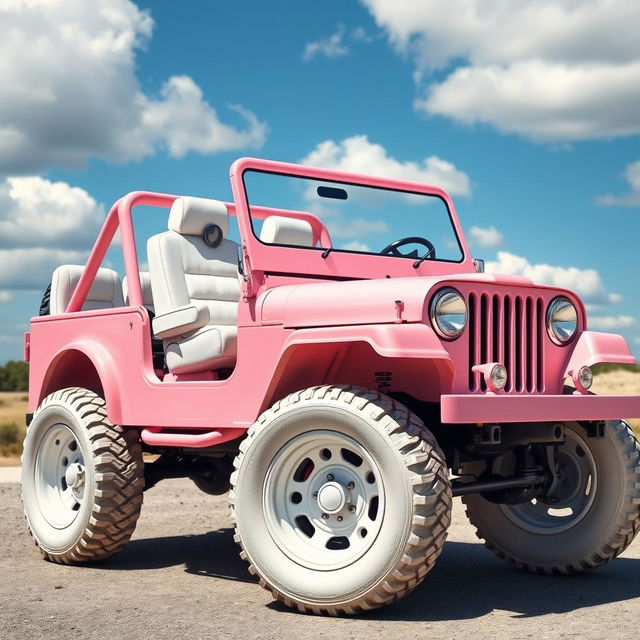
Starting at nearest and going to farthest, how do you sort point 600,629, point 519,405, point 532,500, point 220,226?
point 600,629 < point 519,405 < point 532,500 < point 220,226

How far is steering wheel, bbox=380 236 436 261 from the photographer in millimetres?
6867

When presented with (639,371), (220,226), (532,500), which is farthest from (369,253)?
(639,371)

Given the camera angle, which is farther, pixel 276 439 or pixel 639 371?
pixel 639 371

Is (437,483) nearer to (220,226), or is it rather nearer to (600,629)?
(600,629)

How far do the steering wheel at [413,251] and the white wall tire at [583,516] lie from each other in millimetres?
1535

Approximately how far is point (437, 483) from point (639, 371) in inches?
2041

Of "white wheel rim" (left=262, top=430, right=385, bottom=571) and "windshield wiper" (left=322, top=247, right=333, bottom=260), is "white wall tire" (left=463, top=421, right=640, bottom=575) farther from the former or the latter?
"windshield wiper" (left=322, top=247, right=333, bottom=260)

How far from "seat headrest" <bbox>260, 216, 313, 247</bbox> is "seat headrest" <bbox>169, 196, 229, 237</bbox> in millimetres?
578

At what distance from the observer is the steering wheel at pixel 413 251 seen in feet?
22.5

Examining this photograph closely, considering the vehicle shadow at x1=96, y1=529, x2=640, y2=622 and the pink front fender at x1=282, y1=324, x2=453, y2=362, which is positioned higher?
the pink front fender at x1=282, y1=324, x2=453, y2=362

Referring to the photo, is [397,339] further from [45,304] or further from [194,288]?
[45,304]

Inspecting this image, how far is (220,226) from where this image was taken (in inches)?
278

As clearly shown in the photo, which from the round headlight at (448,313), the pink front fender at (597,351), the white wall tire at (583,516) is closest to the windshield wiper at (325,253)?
the round headlight at (448,313)

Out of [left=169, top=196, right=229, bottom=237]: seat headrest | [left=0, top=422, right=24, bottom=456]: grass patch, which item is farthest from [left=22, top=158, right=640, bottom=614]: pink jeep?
[left=0, top=422, right=24, bottom=456]: grass patch
